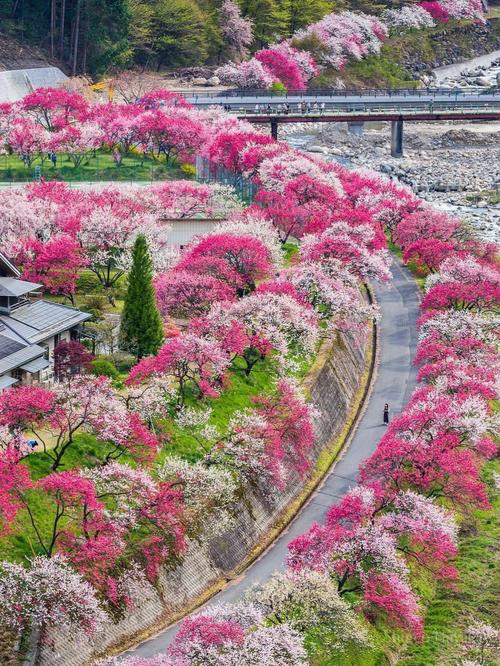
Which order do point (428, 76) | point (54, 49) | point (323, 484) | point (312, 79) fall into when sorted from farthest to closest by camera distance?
point (428, 76) < point (312, 79) < point (54, 49) < point (323, 484)

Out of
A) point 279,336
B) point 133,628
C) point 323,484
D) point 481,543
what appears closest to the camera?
point 133,628

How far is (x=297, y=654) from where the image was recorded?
37844mm

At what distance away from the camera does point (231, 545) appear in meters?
48.8

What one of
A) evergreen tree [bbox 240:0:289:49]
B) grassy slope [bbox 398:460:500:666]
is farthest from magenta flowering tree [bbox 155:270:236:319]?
evergreen tree [bbox 240:0:289:49]

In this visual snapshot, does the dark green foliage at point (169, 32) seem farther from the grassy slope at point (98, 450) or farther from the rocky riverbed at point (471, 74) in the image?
the grassy slope at point (98, 450)

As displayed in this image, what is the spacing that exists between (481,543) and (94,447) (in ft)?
45.9

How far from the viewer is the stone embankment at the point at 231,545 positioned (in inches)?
1625

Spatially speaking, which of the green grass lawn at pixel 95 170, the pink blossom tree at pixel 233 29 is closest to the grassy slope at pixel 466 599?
the green grass lawn at pixel 95 170

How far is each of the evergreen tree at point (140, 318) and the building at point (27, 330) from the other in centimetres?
173

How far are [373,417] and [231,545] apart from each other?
15079 mm

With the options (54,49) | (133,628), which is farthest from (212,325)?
(54,49)

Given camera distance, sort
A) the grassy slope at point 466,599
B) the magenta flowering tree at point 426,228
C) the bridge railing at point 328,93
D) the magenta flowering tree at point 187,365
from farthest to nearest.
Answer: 1. the bridge railing at point 328,93
2. the magenta flowering tree at point 426,228
3. the magenta flowering tree at point 187,365
4. the grassy slope at point 466,599

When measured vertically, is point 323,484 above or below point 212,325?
below

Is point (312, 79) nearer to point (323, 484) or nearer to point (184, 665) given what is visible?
point (323, 484)
